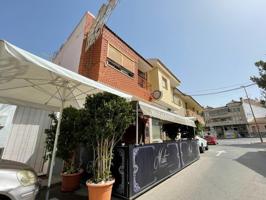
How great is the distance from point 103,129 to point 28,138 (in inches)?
174

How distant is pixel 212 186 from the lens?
549 centimetres

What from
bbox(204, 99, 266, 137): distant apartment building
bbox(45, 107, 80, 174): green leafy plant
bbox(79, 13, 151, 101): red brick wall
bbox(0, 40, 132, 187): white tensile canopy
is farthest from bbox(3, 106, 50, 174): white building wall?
bbox(204, 99, 266, 137): distant apartment building

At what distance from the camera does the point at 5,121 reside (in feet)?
19.6

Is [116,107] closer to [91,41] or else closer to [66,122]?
[66,122]

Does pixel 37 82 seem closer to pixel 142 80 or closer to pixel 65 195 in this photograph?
pixel 65 195

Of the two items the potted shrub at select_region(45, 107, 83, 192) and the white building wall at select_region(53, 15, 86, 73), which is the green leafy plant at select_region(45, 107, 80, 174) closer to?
→ the potted shrub at select_region(45, 107, 83, 192)

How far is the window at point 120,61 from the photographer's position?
9.00m

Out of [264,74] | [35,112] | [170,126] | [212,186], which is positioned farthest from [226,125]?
[35,112]

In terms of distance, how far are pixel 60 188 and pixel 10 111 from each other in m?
3.69

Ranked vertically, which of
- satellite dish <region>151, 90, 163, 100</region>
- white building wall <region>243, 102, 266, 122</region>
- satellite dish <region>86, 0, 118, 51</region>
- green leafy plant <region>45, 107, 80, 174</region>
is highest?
white building wall <region>243, 102, 266, 122</region>

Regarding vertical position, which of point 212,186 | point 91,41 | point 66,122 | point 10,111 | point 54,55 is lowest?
point 212,186

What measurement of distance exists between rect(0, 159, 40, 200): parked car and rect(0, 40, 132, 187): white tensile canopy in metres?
1.18

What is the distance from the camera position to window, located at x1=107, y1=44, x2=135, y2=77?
9.00 meters

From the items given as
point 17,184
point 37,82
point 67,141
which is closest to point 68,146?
point 67,141
